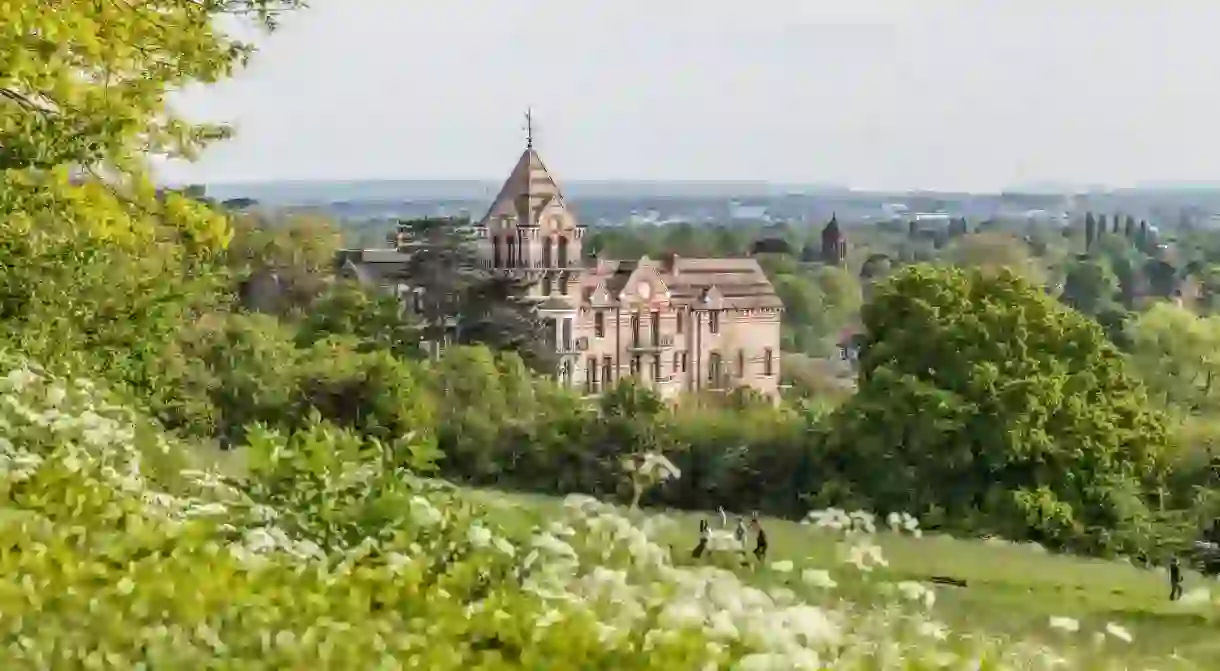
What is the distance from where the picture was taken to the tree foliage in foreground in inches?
155

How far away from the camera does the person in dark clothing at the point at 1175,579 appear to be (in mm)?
3332

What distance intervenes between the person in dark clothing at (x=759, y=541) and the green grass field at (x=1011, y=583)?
23 millimetres

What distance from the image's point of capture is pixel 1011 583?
3.35m

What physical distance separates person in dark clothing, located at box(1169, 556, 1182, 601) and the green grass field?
2cm

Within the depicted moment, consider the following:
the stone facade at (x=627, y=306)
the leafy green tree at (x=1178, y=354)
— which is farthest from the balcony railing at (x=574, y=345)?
the leafy green tree at (x=1178, y=354)

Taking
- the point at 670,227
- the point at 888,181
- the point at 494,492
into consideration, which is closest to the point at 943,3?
the point at 888,181

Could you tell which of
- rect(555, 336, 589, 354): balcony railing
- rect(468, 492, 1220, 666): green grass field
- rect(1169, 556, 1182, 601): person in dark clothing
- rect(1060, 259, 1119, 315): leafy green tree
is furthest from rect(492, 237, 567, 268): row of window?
rect(1169, 556, 1182, 601): person in dark clothing

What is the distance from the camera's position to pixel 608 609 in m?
1.89

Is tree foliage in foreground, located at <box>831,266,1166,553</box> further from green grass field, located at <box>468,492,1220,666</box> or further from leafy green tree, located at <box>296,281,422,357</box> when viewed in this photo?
leafy green tree, located at <box>296,281,422,357</box>

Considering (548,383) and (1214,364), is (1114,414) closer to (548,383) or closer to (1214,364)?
Result: (1214,364)

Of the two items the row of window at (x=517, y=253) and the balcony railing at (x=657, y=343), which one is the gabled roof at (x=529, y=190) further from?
the balcony railing at (x=657, y=343)

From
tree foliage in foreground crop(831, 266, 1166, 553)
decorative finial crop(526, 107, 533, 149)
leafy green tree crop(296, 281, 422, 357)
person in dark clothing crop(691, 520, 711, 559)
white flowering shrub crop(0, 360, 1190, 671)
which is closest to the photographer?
white flowering shrub crop(0, 360, 1190, 671)

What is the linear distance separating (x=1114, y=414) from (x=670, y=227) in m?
1.34

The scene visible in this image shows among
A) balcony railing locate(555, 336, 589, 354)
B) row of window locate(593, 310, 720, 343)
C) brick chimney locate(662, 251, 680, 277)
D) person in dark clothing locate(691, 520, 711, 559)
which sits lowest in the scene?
person in dark clothing locate(691, 520, 711, 559)
